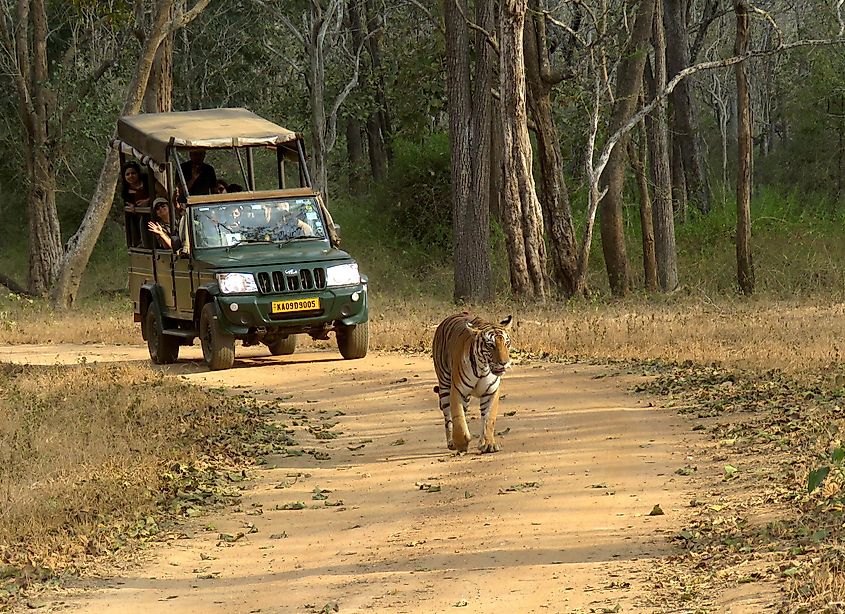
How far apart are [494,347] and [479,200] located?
15165 mm

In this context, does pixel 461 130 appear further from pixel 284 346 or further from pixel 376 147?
pixel 376 147

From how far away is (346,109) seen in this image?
138 feet

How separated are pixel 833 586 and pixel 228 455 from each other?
593cm

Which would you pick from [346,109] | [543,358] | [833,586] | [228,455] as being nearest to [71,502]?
[228,455]

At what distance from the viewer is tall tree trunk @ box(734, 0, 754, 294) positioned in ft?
79.5

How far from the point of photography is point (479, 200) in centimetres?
2514

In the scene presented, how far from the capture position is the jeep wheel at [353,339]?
16.2 meters

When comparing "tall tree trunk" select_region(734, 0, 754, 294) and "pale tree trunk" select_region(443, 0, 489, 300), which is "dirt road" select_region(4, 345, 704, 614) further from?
"tall tree trunk" select_region(734, 0, 754, 294)

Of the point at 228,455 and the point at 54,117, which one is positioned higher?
the point at 54,117

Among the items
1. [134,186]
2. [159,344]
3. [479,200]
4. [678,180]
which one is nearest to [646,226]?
[479,200]

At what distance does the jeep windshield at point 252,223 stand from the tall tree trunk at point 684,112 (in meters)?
17.3

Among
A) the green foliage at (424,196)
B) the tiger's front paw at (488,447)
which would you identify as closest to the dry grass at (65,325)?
the tiger's front paw at (488,447)

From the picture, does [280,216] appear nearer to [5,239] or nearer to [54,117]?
[54,117]

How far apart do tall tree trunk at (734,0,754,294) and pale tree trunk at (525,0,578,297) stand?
2951mm
